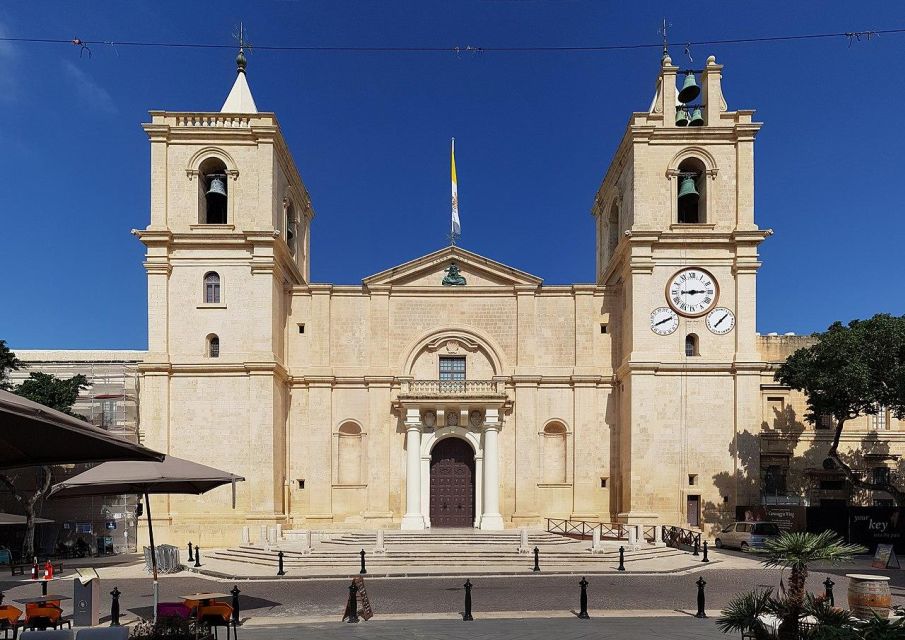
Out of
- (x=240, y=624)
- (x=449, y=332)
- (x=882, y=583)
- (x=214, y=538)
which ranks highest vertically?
(x=449, y=332)

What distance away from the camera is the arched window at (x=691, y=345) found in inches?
1281

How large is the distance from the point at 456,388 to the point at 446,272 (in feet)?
18.5

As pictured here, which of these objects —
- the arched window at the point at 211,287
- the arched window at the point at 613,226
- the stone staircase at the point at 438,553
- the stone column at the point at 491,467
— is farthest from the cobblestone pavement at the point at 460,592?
the arched window at the point at 613,226

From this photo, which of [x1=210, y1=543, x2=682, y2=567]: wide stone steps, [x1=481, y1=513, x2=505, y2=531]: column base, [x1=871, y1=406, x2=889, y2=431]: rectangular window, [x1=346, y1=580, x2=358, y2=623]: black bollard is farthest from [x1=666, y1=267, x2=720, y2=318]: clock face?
[x1=346, y1=580, x2=358, y2=623]: black bollard

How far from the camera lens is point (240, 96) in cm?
3728

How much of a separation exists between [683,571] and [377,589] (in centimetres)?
1003

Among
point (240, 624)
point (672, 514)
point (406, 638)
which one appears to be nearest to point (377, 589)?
point (240, 624)

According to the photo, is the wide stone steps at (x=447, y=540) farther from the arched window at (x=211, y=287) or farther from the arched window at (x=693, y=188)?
the arched window at (x=693, y=188)

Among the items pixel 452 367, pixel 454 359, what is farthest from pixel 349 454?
pixel 454 359

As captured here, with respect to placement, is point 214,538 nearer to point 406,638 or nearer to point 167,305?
point 167,305

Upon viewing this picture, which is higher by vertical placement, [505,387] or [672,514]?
[505,387]

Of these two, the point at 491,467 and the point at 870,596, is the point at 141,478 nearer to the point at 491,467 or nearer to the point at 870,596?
the point at 870,596

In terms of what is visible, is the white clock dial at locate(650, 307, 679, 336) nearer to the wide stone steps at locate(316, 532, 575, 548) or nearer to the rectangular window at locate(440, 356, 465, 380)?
the rectangular window at locate(440, 356, 465, 380)

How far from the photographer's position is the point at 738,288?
106 feet
